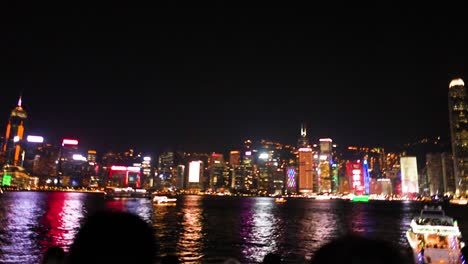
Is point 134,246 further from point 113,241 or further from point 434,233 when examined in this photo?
point 434,233

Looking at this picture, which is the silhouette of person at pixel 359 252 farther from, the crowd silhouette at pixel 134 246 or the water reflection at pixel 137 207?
the water reflection at pixel 137 207

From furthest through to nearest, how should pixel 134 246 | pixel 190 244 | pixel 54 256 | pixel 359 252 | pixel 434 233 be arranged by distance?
pixel 190 244 → pixel 434 233 → pixel 54 256 → pixel 134 246 → pixel 359 252

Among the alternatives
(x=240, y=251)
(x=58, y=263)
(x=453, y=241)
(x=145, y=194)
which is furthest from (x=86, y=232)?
(x=145, y=194)

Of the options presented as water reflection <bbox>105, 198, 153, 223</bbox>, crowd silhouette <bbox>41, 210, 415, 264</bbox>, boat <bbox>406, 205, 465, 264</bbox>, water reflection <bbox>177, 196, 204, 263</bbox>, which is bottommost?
water reflection <bbox>105, 198, 153, 223</bbox>

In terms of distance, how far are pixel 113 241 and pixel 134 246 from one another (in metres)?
0.11

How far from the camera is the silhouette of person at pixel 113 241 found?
73.7 inches

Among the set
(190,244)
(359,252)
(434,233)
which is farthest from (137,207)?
(359,252)

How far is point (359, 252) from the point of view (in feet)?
5.82

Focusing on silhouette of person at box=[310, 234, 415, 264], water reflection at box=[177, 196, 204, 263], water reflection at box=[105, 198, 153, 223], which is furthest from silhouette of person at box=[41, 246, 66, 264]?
water reflection at box=[105, 198, 153, 223]

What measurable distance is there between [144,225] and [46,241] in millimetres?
40611

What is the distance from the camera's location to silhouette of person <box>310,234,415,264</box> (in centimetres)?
174

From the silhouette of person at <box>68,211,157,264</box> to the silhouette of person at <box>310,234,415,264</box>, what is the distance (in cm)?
84

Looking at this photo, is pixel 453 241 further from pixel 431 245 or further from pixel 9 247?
pixel 9 247

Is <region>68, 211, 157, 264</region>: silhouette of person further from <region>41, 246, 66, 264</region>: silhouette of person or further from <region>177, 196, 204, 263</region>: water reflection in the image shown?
<region>177, 196, 204, 263</region>: water reflection
